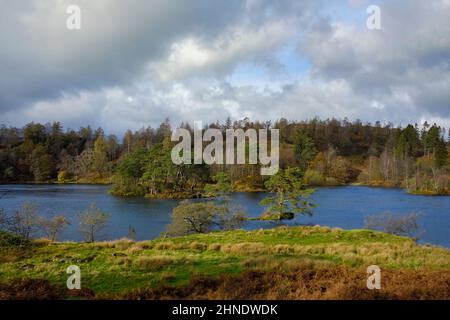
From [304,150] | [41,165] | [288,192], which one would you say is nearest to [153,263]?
[288,192]

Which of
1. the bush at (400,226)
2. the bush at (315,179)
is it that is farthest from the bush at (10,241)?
the bush at (315,179)

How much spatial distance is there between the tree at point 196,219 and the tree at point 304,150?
11200 cm

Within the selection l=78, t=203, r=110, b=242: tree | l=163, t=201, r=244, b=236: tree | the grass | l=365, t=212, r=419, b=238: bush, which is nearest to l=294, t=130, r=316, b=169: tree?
l=365, t=212, r=419, b=238: bush

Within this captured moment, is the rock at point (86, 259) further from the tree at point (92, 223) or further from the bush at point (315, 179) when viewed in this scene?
the bush at point (315, 179)

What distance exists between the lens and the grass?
1482 cm

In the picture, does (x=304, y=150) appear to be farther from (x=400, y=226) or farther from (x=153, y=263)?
(x=153, y=263)

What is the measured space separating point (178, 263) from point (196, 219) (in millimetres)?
23568

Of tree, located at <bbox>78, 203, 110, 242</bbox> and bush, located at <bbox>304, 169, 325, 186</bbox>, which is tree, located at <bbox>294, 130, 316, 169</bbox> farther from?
tree, located at <bbox>78, 203, 110, 242</bbox>

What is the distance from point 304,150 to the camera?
153500mm

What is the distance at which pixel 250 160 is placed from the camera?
111625 mm

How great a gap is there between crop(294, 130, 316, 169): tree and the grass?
129 m
